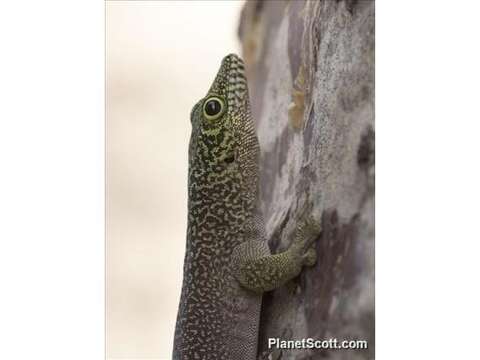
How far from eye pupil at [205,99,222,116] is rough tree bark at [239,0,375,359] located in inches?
18.3

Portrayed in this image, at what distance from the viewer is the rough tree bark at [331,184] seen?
2775 millimetres

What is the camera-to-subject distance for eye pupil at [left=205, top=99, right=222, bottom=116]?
2.96m

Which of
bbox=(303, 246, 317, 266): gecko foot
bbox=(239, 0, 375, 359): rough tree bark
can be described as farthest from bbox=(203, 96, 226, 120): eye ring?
bbox=(303, 246, 317, 266): gecko foot

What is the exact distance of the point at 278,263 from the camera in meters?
2.82

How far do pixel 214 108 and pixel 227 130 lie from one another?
4.5 inches

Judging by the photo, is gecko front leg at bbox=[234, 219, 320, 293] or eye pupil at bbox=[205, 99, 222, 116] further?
eye pupil at bbox=[205, 99, 222, 116]

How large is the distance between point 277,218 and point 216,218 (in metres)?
0.39

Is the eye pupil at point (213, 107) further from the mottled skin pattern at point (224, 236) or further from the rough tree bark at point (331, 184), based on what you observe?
the rough tree bark at point (331, 184)

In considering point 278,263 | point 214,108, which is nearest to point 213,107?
point 214,108

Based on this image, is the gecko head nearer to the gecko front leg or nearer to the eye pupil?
the eye pupil

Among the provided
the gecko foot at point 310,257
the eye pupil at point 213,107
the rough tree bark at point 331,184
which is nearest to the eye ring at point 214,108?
the eye pupil at point 213,107

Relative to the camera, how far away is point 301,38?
3484 millimetres

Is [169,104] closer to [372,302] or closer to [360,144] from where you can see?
[360,144]
